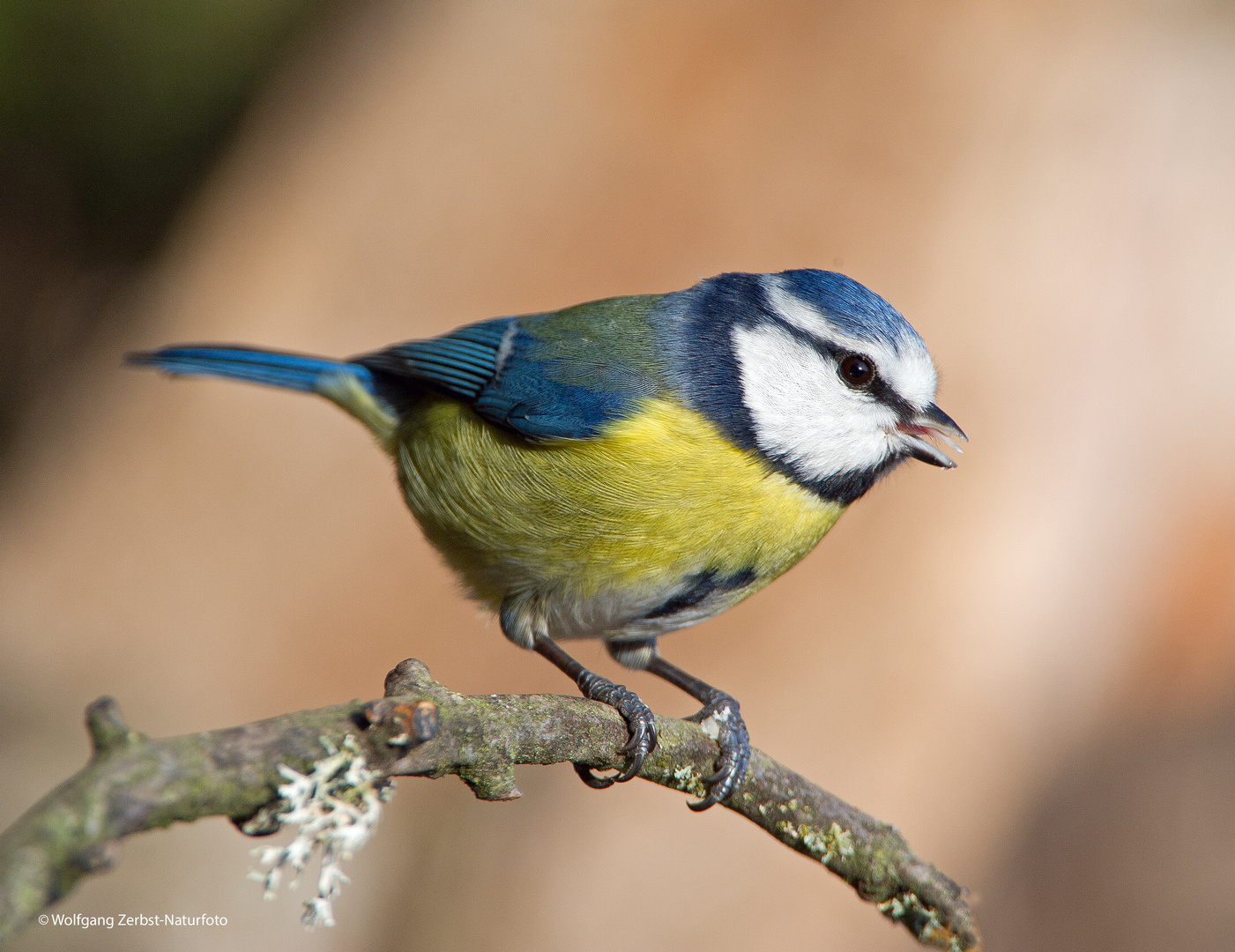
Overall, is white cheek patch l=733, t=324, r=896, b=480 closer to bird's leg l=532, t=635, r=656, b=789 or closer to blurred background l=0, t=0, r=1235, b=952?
bird's leg l=532, t=635, r=656, b=789

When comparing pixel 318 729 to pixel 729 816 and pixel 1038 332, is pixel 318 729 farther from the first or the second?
pixel 1038 332

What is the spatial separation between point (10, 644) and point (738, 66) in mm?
4630

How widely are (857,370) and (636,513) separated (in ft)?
2.19

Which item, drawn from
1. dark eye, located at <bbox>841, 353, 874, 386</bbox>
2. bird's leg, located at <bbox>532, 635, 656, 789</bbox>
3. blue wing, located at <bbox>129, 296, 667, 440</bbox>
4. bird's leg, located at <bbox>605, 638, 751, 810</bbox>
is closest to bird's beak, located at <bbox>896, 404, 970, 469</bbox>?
dark eye, located at <bbox>841, 353, 874, 386</bbox>

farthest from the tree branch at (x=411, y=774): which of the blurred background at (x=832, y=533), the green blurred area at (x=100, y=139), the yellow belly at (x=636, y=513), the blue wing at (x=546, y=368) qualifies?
the green blurred area at (x=100, y=139)

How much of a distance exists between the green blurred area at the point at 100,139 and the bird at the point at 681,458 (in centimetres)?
419

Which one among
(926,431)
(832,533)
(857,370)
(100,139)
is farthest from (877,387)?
(100,139)

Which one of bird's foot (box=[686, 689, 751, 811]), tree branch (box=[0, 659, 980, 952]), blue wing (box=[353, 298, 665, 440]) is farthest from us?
blue wing (box=[353, 298, 665, 440])

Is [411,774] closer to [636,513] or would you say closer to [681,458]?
[636,513]

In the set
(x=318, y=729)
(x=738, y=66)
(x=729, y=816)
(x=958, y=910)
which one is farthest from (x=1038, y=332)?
(x=318, y=729)

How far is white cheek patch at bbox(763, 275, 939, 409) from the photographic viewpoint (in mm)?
2525

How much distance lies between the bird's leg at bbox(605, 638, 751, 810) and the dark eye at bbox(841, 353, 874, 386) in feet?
3.03

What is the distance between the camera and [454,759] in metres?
1.62

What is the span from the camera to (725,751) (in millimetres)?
2412
